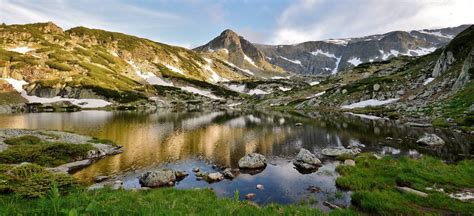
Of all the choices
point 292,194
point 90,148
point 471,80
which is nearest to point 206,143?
point 90,148

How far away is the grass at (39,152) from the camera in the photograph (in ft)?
120

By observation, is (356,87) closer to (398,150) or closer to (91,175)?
(398,150)

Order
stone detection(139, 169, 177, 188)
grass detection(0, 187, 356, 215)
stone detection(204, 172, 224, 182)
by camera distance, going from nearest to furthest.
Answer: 1. grass detection(0, 187, 356, 215)
2. stone detection(139, 169, 177, 188)
3. stone detection(204, 172, 224, 182)

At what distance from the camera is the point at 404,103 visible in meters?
111

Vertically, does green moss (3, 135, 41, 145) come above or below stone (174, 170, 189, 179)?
above

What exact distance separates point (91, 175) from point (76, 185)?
1727 cm

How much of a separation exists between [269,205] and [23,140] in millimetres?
45975

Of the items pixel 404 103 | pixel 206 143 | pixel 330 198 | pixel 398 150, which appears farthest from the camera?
pixel 404 103

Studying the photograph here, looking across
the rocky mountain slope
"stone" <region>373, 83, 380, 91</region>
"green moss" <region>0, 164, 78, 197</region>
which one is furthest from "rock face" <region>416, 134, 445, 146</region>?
"stone" <region>373, 83, 380, 91</region>

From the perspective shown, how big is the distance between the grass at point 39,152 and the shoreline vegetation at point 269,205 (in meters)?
0.30

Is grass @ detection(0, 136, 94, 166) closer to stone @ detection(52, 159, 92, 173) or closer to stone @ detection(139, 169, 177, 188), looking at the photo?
stone @ detection(52, 159, 92, 173)

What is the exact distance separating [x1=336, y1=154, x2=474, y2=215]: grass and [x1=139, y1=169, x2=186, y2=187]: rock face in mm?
17630

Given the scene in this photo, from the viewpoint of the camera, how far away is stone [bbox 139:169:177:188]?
101 feet

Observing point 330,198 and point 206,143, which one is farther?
point 206,143
